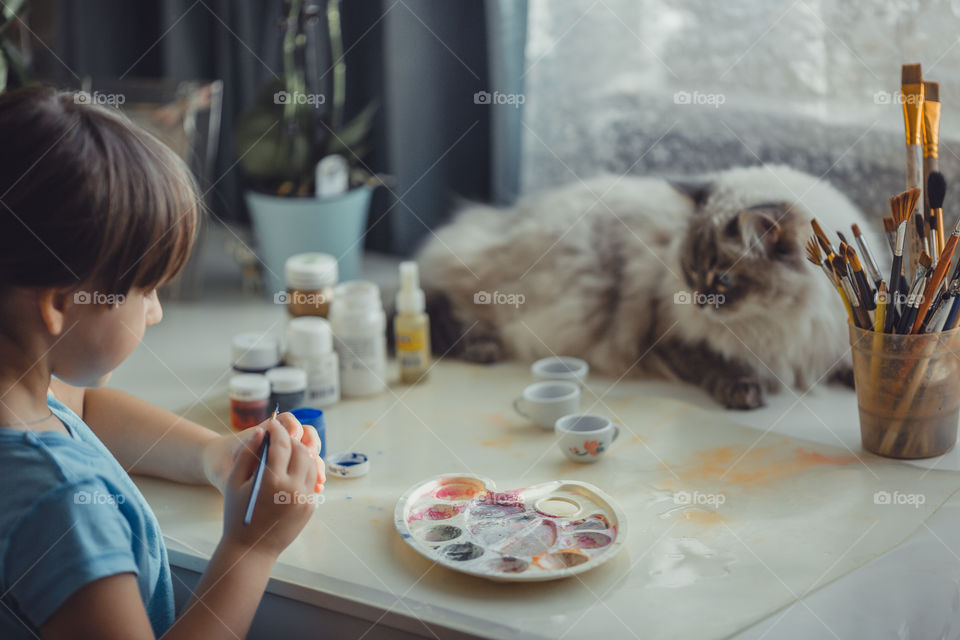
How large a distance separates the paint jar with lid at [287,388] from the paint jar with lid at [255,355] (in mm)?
44

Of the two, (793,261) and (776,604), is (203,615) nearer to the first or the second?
(776,604)

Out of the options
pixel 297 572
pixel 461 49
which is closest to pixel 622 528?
pixel 297 572

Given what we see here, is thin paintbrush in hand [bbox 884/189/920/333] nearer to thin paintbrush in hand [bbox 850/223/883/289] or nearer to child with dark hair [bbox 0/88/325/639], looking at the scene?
thin paintbrush in hand [bbox 850/223/883/289]

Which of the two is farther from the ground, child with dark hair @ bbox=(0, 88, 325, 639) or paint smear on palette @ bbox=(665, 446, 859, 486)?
child with dark hair @ bbox=(0, 88, 325, 639)

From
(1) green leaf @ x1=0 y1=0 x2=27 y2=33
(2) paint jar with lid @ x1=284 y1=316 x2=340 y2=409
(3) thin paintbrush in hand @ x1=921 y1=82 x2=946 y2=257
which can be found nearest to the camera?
(3) thin paintbrush in hand @ x1=921 y1=82 x2=946 y2=257

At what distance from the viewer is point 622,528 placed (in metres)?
0.89

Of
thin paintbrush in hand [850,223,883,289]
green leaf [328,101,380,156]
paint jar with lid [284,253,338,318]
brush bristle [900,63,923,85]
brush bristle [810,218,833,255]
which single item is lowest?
paint jar with lid [284,253,338,318]

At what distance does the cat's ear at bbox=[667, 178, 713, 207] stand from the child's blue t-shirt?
0.79 m

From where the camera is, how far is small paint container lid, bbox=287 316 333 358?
122 centimetres

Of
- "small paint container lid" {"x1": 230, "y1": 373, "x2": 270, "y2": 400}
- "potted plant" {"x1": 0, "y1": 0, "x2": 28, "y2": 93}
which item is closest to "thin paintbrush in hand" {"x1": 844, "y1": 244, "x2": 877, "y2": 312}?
"small paint container lid" {"x1": 230, "y1": 373, "x2": 270, "y2": 400}

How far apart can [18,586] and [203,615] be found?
0.45 feet

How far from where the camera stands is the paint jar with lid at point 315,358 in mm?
1219

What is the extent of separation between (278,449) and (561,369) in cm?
55

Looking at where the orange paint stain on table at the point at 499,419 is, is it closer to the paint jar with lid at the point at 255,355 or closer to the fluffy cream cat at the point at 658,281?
the fluffy cream cat at the point at 658,281
